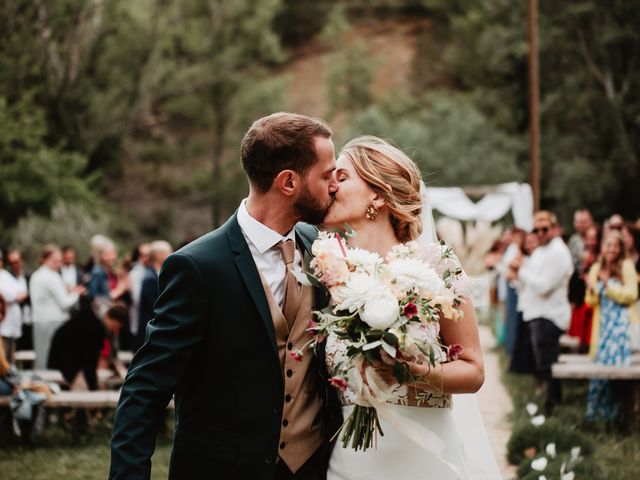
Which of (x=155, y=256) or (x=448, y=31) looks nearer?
(x=155, y=256)

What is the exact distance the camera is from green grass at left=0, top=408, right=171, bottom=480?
748 cm

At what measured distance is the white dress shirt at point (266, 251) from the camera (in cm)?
333

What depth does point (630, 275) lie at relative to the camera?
9141mm

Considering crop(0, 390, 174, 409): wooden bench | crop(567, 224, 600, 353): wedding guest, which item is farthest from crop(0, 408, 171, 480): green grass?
crop(567, 224, 600, 353): wedding guest

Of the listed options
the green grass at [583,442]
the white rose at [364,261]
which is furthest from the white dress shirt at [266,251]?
the green grass at [583,442]

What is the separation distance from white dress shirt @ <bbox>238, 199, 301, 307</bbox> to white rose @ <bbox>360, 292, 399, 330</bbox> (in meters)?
0.39

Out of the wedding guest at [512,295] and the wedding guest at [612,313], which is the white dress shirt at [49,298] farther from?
the wedding guest at [612,313]

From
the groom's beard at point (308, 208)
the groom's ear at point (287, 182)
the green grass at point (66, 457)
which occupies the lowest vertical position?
the green grass at point (66, 457)

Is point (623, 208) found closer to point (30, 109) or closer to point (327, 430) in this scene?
point (30, 109)

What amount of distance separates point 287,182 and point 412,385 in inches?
34.8

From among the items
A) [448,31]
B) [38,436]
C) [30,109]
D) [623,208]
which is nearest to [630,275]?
[38,436]

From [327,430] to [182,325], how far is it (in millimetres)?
754

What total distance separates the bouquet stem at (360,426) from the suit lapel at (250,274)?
1.34ft

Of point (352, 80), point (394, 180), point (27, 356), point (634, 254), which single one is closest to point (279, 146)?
point (394, 180)
